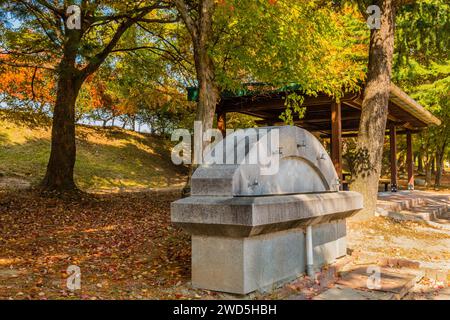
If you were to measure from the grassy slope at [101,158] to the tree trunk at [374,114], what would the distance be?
12207 mm

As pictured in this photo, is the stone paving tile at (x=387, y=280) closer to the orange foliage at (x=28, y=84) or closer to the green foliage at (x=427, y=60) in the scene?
the green foliage at (x=427, y=60)

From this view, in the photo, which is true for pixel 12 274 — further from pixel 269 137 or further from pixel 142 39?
pixel 142 39

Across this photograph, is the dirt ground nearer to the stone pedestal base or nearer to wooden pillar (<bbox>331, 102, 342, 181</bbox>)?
Answer: the stone pedestal base

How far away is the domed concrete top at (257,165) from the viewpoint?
14.8 feet

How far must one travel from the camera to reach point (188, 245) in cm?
704

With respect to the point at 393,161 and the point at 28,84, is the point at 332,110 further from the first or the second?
the point at 28,84

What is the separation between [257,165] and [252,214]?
30.2 inches

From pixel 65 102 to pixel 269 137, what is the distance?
963 cm

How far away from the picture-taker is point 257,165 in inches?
183

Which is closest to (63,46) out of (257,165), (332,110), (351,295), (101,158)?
(332,110)

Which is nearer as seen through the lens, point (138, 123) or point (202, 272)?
point (202, 272)

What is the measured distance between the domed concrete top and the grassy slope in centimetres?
1338

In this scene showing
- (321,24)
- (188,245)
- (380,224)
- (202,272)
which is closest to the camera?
(202,272)
